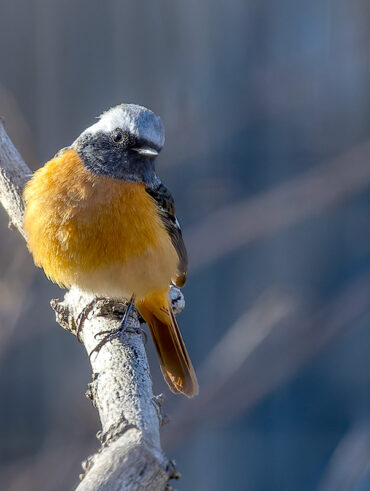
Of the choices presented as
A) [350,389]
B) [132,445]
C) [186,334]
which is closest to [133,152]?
[132,445]

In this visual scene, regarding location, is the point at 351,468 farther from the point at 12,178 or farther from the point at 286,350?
the point at 12,178

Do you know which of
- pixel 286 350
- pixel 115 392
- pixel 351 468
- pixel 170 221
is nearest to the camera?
pixel 115 392

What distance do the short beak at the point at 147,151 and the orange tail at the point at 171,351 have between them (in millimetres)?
626

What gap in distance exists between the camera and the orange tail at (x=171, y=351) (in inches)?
126

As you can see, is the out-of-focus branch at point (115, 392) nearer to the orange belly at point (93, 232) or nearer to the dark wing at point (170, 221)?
the orange belly at point (93, 232)

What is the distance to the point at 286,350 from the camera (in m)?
4.55

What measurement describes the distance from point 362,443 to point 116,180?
1.67m

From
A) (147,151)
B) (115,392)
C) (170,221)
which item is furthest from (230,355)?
(115,392)

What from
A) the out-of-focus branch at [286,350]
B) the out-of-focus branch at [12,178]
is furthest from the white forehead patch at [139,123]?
the out-of-focus branch at [286,350]

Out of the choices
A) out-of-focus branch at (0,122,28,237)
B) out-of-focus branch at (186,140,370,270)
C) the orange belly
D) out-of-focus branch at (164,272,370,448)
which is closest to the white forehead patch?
the orange belly

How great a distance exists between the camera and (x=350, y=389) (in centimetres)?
499

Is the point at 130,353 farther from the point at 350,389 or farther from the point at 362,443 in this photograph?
the point at 350,389

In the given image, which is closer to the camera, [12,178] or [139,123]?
[139,123]

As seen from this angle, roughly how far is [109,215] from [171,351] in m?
0.71
